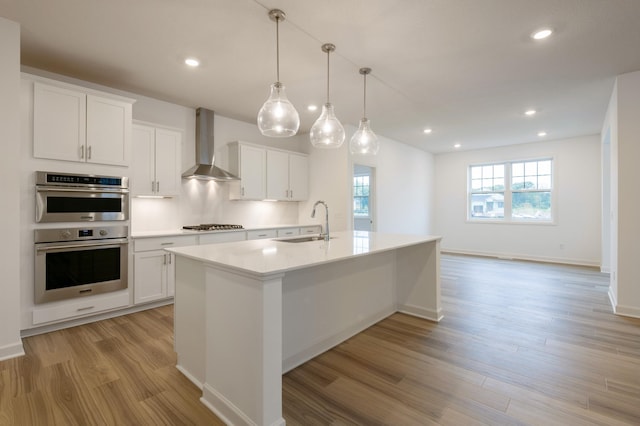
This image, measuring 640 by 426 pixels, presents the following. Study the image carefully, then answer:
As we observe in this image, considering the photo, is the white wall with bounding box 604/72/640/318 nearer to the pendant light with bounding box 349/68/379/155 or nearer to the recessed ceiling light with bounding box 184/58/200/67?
the pendant light with bounding box 349/68/379/155

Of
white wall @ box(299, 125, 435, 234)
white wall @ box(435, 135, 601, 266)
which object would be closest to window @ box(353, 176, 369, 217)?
white wall @ box(299, 125, 435, 234)

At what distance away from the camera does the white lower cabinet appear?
346 cm

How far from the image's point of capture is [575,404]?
6.15ft

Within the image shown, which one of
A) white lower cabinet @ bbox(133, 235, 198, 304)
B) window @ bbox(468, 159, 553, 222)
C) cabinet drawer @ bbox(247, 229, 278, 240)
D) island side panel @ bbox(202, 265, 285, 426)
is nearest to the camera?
island side panel @ bbox(202, 265, 285, 426)

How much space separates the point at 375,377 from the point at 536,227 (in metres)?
6.46

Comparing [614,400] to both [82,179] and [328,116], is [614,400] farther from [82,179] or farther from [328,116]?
[82,179]

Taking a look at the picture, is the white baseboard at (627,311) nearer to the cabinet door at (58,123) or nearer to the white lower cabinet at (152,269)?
the white lower cabinet at (152,269)

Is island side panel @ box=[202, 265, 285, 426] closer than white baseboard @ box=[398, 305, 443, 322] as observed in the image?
Yes

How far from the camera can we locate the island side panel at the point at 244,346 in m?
1.55

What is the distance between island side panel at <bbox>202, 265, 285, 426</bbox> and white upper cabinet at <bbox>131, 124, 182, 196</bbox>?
2.51 metres

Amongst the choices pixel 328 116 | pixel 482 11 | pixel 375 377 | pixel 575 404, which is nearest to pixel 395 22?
pixel 482 11

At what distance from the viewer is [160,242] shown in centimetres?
364

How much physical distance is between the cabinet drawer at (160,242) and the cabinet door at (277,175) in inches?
65.4

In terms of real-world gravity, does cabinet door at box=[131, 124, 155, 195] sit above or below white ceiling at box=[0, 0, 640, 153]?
below
